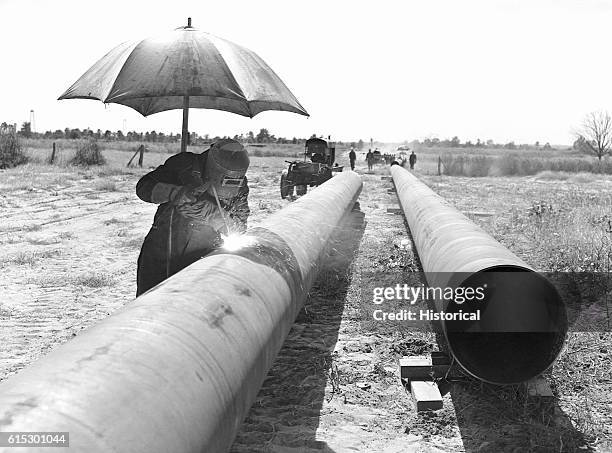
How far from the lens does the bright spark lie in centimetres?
372

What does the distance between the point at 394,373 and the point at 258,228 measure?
4.85 ft

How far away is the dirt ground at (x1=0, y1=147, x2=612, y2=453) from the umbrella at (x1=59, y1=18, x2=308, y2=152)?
1.94 metres

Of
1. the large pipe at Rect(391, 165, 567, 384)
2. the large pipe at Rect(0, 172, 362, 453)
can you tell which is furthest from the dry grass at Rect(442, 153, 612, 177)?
the large pipe at Rect(0, 172, 362, 453)

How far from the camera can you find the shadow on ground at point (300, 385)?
3.44 meters

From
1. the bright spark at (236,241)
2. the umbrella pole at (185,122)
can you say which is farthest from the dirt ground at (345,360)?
the umbrella pole at (185,122)

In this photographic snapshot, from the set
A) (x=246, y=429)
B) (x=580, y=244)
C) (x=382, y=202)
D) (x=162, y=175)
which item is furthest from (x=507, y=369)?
(x=382, y=202)

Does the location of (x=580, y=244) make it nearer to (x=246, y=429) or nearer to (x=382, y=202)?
(x=246, y=429)

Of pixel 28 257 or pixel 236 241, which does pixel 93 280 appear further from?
pixel 236 241

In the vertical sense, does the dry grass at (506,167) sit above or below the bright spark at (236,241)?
above

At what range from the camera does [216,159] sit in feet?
13.8

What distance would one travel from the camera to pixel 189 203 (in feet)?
14.1
